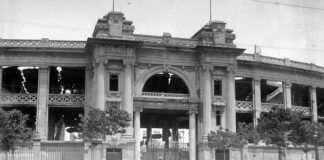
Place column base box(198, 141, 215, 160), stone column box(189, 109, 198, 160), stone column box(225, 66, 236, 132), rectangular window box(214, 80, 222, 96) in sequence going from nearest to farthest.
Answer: column base box(198, 141, 215, 160), stone column box(189, 109, 198, 160), stone column box(225, 66, 236, 132), rectangular window box(214, 80, 222, 96)

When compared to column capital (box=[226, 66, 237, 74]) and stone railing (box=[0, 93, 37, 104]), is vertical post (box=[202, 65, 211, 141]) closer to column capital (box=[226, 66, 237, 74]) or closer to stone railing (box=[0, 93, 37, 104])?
column capital (box=[226, 66, 237, 74])

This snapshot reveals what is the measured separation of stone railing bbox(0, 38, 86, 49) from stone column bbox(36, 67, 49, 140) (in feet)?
6.88

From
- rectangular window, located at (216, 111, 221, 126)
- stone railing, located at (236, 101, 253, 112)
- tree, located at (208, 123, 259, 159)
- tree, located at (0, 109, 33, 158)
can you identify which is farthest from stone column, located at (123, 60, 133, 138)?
stone railing, located at (236, 101, 253, 112)

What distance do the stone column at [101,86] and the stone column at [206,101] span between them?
862 cm

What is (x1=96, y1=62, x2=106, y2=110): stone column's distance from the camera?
38.2 metres

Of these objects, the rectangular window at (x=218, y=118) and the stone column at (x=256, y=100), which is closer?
the rectangular window at (x=218, y=118)

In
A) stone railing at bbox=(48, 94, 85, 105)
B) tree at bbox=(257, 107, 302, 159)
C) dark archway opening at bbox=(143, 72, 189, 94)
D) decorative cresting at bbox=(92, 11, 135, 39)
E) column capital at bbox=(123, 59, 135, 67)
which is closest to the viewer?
tree at bbox=(257, 107, 302, 159)

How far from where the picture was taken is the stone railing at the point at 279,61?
150 ft

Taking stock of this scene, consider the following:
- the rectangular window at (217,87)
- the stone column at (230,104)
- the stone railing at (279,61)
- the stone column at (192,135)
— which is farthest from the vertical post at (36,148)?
the stone railing at (279,61)

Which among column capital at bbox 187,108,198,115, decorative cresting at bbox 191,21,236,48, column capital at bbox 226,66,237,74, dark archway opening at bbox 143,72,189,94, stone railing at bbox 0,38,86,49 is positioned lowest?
column capital at bbox 187,108,198,115

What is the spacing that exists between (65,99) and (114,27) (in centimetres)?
758

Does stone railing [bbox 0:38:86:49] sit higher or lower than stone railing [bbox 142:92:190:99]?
higher

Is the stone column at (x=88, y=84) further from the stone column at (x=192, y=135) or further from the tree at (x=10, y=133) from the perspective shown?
the stone column at (x=192, y=135)

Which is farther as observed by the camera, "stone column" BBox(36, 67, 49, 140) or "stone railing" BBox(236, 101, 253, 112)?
"stone railing" BBox(236, 101, 253, 112)
